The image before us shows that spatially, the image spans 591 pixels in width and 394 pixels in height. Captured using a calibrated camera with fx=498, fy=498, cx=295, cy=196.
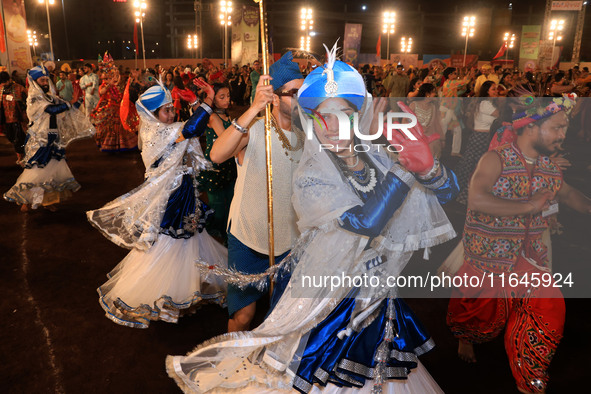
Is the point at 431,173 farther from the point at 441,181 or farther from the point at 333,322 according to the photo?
the point at 333,322

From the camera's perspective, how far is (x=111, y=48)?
51.0 m

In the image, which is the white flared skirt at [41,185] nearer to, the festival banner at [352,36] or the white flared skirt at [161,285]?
the white flared skirt at [161,285]

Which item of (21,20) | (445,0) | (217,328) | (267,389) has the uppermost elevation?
(445,0)

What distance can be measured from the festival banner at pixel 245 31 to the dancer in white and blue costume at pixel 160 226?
719 inches

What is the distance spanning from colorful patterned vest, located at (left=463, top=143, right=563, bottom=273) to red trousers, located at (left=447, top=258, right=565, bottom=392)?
0.09 metres

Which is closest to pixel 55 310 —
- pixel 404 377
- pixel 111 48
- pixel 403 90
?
pixel 404 377

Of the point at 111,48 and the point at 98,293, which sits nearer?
the point at 98,293

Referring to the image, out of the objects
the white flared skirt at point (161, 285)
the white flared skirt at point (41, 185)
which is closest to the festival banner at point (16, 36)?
the white flared skirt at point (41, 185)

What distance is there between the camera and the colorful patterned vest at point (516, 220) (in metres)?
3.11

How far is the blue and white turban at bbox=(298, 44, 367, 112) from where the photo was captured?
2.12 meters

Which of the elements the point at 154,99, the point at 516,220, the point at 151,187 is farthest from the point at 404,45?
the point at 516,220

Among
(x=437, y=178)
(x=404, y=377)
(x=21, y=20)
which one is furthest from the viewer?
(x=21, y=20)

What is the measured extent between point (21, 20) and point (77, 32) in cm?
3354

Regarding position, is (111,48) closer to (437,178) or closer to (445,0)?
(445,0)
